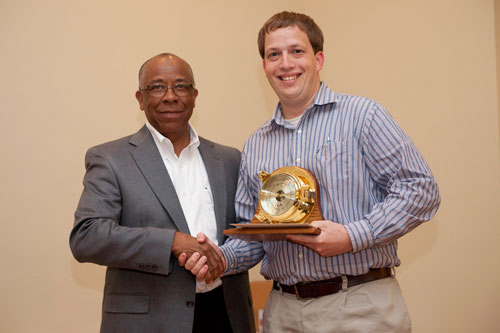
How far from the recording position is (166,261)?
2535 mm

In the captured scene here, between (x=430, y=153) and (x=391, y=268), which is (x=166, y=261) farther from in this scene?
(x=430, y=153)

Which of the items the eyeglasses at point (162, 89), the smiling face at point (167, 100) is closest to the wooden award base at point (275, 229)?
the smiling face at point (167, 100)

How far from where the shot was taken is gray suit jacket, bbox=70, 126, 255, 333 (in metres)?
2.54

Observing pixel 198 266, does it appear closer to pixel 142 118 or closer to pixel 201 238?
pixel 201 238

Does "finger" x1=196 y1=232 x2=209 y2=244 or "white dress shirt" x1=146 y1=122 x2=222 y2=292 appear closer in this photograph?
"finger" x1=196 y1=232 x2=209 y2=244

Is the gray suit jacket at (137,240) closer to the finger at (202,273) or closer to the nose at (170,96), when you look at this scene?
the finger at (202,273)

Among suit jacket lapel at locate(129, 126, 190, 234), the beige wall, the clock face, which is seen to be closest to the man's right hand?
suit jacket lapel at locate(129, 126, 190, 234)

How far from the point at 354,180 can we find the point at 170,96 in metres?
1.14

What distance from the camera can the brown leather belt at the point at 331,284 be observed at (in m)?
2.41

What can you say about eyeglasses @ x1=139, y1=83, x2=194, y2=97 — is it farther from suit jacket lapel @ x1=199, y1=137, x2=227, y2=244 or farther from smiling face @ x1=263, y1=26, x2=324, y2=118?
smiling face @ x1=263, y1=26, x2=324, y2=118

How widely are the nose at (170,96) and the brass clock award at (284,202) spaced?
721 millimetres

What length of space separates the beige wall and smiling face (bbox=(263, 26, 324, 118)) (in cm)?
184

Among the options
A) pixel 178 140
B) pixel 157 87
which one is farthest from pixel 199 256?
pixel 157 87
